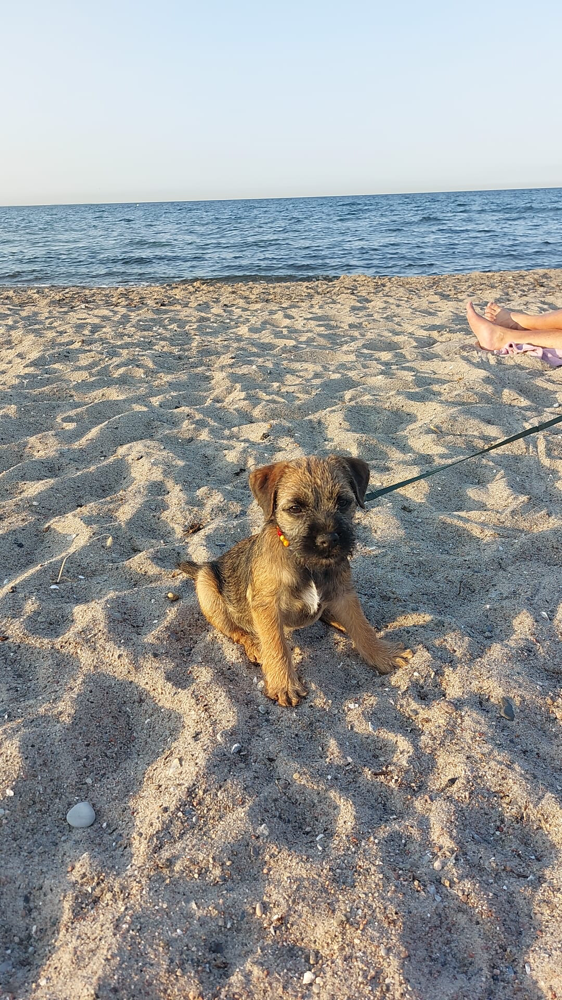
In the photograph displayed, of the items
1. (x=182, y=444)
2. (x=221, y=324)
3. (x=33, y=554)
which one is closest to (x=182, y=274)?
(x=221, y=324)

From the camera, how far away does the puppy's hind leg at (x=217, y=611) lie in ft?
12.5

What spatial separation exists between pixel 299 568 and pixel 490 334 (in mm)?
7114

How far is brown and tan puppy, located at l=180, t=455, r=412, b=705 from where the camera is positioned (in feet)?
10.6

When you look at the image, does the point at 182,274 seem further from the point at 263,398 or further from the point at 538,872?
the point at 538,872

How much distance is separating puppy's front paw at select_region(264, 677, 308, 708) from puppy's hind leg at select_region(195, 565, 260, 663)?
1.40 ft

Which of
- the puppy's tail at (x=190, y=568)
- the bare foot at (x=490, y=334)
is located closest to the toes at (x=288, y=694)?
the puppy's tail at (x=190, y=568)

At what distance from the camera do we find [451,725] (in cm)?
310

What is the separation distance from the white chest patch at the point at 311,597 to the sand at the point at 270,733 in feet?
1.50

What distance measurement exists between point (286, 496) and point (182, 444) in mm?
3328

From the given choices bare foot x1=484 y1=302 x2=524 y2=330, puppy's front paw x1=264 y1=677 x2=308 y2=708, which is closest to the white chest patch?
puppy's front paw x1=264 y1=677 x2=308 y2=708

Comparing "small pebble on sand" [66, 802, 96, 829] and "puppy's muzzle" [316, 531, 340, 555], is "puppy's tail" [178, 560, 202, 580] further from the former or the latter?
"small pebble on sand" [66, 802, 96, 829]

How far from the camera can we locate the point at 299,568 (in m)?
3.35

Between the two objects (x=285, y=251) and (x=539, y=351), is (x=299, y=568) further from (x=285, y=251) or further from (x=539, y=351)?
(x=285, y=251)

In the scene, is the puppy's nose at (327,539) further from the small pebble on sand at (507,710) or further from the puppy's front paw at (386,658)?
the small pebble on sand at (507,710)
